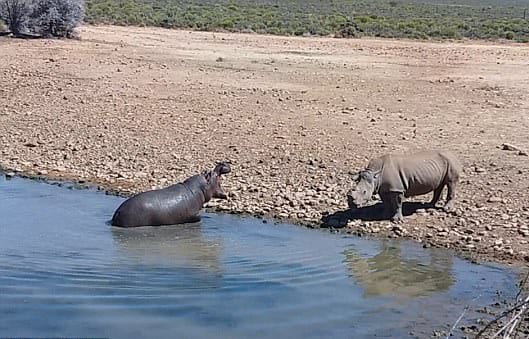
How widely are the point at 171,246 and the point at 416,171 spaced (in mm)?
3033

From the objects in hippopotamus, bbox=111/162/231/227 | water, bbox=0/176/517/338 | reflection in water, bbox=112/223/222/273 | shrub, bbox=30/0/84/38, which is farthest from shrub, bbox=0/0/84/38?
reflection in water, bbox=112/223/222/273

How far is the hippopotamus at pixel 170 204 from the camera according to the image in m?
11.7

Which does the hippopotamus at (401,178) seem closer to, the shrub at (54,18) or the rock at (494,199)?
the rock at (494,199)

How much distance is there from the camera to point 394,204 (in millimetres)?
11992

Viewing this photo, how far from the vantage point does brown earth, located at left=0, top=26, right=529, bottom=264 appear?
12852mm

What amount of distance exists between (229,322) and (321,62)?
18.8m

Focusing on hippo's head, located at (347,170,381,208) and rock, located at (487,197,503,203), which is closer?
hippo's head, located at (347,170,381,208)

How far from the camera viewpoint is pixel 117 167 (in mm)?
15250

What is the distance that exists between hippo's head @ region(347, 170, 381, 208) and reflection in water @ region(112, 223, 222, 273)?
166 centimetres

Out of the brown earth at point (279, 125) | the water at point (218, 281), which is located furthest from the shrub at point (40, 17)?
the water at point (218, 281)

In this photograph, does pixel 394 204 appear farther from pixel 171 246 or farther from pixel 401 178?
pixel 171 246

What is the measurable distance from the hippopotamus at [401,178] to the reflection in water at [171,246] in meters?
1.82

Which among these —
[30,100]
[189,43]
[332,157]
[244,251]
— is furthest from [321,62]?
[244,251]

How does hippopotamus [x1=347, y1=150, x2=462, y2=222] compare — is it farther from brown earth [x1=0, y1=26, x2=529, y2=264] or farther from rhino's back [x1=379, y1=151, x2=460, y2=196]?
brown earth [x1=0, y1=26, x2=529, y2=264]
